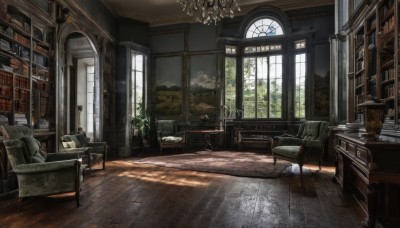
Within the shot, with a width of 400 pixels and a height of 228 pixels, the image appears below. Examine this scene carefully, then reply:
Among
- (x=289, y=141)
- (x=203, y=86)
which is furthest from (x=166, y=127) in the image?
(x=289, y=141)

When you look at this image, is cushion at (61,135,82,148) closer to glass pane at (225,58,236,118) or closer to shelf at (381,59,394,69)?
glass pane at (225,58,236,118)

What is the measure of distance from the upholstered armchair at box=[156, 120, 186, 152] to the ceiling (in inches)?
149

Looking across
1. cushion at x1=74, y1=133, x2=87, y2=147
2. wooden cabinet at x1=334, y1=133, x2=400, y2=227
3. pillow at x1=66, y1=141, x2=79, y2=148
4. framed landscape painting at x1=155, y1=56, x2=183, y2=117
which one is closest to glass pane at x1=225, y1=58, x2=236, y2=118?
framed landscape painting at x1=155, y1=56, x2=183, y2=117

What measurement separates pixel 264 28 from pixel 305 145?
5233 mm

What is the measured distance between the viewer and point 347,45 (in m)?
5.81

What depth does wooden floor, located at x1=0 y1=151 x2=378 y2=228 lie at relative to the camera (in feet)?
9.41

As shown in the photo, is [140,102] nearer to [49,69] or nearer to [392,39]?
[49,69]

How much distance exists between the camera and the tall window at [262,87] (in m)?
8.98

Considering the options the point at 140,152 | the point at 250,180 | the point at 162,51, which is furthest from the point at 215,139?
the point at 250,180

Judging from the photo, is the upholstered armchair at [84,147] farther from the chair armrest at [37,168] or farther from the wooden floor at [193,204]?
the chair armrest at [37,168]

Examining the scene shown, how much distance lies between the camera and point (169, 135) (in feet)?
28.1

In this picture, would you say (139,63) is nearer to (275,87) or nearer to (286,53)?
(275,87)

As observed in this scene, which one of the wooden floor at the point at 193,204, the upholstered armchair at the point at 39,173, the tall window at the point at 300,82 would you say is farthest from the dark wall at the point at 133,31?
the upholstered armchair at the point at 39,173

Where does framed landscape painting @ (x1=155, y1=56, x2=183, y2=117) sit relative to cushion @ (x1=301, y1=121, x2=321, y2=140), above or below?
above
